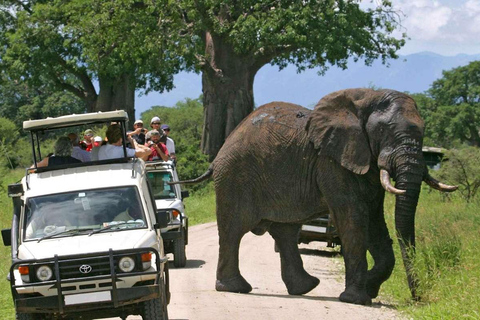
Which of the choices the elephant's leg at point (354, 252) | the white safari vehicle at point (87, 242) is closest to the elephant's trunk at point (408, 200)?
the elephant's leg at point (354, 252)

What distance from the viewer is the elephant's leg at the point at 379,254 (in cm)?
1386

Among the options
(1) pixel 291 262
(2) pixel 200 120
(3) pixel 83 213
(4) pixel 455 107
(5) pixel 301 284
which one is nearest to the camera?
(3) pixel 83 213

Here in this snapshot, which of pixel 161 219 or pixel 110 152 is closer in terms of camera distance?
pixel 161 219

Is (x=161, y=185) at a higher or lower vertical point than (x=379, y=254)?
higher

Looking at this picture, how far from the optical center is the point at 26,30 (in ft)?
149

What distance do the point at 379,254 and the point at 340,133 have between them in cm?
181

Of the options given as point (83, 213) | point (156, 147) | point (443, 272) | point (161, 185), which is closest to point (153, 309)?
point (83, 213)

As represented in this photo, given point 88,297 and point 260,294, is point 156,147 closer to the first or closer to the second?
point 260,294

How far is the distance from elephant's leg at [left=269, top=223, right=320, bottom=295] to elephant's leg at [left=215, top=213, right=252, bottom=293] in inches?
24.1

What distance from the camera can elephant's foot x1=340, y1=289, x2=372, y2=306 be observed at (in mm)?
13211

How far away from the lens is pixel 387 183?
12.9 m

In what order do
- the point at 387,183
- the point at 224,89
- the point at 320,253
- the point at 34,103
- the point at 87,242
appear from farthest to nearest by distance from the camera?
the point at 34,103
the point at 224,89
the point at 320,253
the point at 387,183
the point at 87,242

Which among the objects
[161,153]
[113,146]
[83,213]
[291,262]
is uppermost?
[113,146]

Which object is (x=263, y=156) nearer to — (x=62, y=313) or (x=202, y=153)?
(x=62, y=313)
